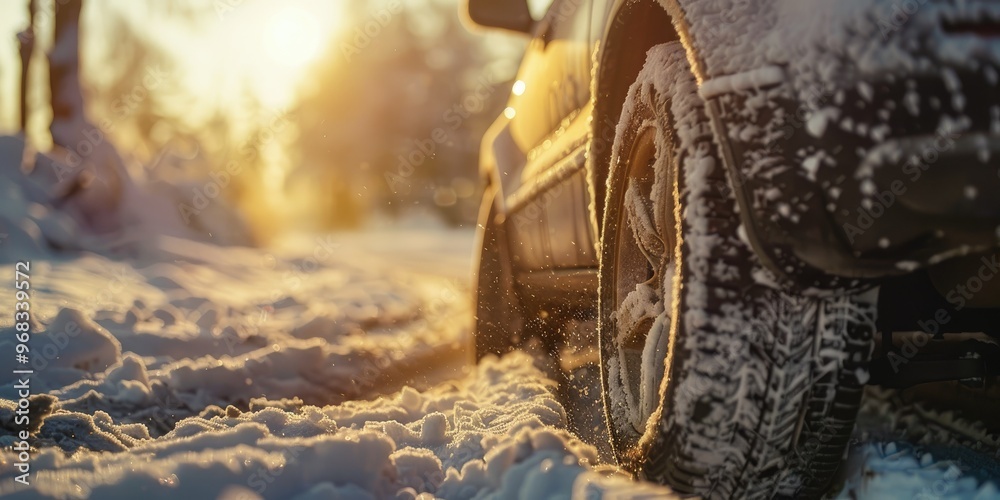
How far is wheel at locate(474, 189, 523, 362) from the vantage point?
4.17 m

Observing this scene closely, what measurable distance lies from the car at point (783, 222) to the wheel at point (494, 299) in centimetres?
200

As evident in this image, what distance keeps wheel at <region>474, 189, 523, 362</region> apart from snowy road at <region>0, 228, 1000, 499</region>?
0.26 metres

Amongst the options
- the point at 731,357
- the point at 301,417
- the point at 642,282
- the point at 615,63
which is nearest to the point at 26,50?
the point at 301,417

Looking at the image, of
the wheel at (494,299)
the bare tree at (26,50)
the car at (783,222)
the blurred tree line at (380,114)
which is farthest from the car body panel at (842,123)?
A: the blurred tree line at (380,114)

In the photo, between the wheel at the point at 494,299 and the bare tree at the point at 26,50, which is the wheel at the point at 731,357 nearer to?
the wheel at the point at 494,299

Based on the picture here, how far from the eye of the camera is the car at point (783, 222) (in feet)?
4.09

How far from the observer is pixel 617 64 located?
2127 millimetres

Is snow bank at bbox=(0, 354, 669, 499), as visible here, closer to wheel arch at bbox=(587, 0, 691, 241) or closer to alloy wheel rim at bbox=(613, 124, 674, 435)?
alloy wheel rim at bbox=(613, 124, 674, 435)

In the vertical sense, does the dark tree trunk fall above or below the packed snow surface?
above

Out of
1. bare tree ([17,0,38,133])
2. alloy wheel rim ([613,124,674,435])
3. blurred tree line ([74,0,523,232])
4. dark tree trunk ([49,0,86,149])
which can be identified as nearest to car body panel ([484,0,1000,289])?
alloy wheel rim ([613,124,674,435])

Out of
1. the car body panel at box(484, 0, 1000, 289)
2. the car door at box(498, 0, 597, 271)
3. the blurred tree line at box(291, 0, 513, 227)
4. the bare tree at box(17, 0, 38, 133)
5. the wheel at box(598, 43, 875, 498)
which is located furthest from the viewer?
the blurred tree line at box(291, 0, 513, 227)

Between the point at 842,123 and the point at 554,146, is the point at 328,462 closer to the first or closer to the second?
the point at 842,123

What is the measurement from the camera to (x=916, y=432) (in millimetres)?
2441

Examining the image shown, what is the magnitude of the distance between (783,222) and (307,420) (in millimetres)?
1544
